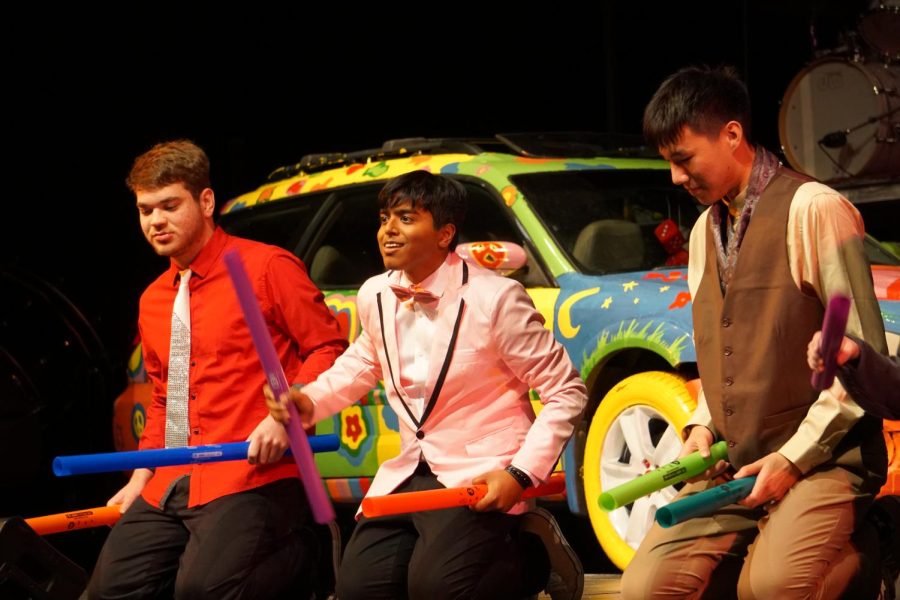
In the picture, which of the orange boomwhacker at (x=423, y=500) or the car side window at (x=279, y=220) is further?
the car side window at (x=279, y=220)

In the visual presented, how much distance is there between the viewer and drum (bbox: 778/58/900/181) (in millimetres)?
7523

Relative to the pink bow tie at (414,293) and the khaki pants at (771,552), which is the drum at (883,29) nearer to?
the pink bow tie at (414,293)

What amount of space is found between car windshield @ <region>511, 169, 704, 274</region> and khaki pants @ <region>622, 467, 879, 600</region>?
7.10ft

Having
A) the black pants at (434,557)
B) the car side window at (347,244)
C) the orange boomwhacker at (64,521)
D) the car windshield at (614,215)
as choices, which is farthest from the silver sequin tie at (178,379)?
the car side window at (347,244)

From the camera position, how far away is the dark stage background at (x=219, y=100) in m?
7.09

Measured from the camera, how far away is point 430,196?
12.2ft

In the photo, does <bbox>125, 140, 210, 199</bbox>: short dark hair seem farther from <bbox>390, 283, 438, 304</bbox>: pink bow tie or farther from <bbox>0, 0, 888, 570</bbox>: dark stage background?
<bbox>0, 0, 888, 570</bbox>: dark stage background

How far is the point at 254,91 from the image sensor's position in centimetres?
823

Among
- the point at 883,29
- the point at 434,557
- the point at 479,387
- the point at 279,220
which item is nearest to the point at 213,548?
the point at 434,557

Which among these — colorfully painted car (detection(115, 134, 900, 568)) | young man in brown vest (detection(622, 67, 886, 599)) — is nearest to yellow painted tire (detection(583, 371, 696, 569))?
colorfully painted car (detection(115, 134, 900, 568))

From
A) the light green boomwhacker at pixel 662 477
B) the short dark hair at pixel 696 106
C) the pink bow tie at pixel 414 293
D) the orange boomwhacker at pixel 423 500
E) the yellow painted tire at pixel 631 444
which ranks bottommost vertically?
the yellow painted tire at pixel 631 444

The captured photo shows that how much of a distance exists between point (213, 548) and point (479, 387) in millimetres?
845

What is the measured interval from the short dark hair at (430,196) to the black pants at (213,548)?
87cm

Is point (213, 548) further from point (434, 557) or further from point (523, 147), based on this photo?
point (523, 147)
